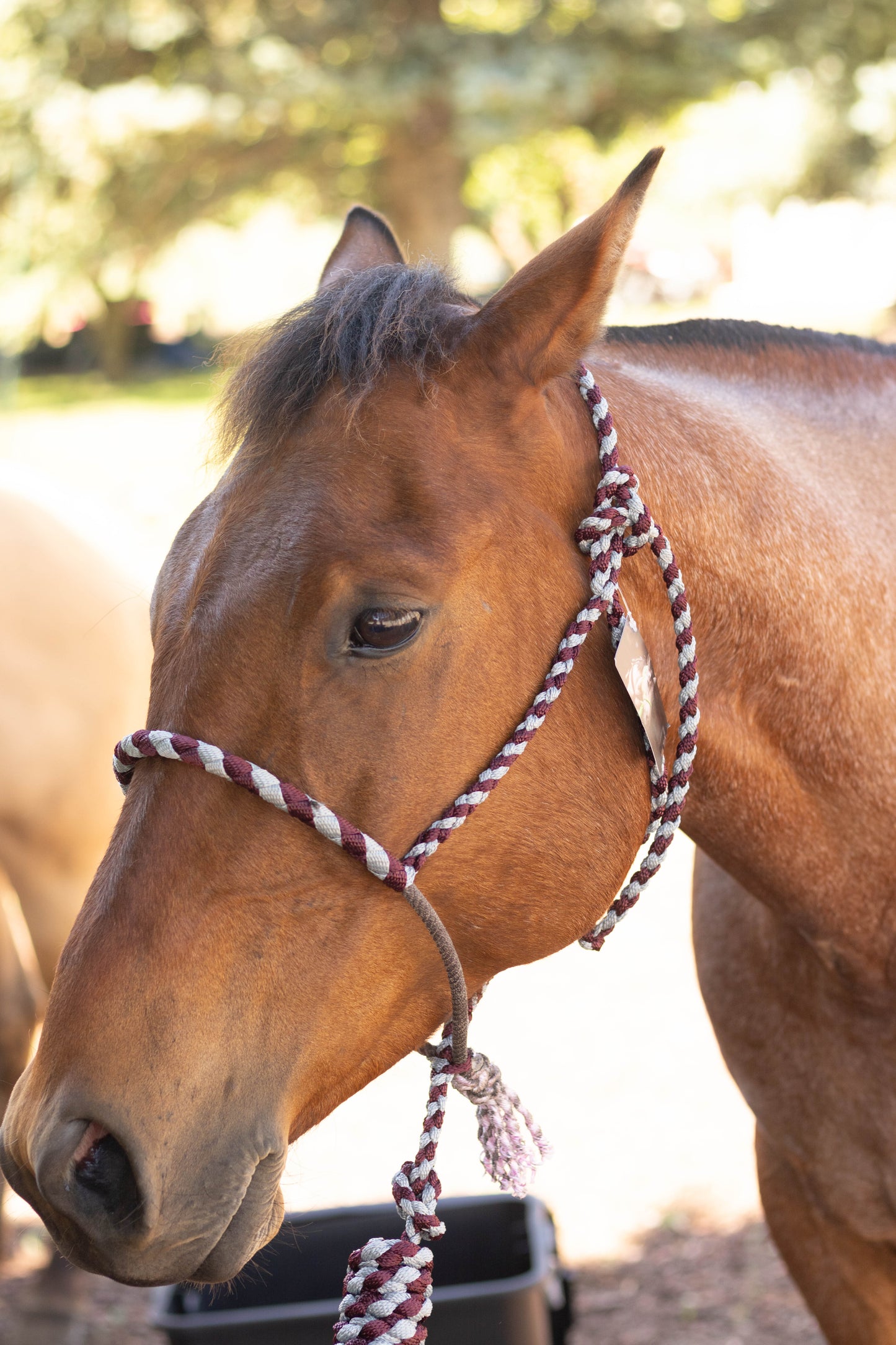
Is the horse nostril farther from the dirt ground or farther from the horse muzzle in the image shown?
the dirt ground

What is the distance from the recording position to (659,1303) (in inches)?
120

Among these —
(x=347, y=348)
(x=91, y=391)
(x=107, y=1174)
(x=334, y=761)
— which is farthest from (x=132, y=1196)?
(x=91, y=391)

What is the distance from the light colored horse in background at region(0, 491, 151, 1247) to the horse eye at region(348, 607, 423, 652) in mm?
1968

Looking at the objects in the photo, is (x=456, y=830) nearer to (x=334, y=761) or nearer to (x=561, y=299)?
(x=334, y=761)

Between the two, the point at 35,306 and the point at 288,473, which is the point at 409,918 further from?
the point at 35,306

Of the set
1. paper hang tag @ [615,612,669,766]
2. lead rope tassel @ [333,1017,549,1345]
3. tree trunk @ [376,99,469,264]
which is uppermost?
tree trunk @ [376,99,469,264]

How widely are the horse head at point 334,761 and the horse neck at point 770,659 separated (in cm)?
15

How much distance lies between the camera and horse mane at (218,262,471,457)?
1336 millimetres

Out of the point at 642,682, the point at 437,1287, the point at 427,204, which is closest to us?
the point at 642,682

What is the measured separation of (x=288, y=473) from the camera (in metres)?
1.32

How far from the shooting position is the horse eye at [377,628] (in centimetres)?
125

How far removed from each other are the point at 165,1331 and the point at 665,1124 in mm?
1914

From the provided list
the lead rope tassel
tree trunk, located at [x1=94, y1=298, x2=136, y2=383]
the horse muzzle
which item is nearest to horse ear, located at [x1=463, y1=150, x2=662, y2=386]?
the lead rope tassel

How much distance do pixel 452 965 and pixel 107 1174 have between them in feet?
1.31
